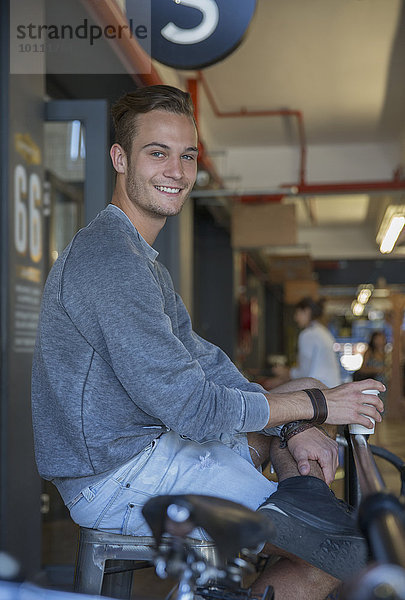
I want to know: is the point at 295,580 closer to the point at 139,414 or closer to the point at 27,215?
the point at 139,414

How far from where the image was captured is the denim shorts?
129cm

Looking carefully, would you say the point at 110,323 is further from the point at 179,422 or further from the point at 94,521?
the point at 94,521

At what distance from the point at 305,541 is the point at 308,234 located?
1169 cm

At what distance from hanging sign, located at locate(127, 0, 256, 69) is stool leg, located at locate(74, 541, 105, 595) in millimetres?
2013

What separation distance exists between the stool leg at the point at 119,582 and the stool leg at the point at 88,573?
0.05 meters

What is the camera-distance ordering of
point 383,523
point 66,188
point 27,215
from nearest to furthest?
point 383,523, point 27,215, point 66,188

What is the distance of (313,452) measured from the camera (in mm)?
1427

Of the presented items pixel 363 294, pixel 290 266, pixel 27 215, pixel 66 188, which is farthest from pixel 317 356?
pixel 363 294

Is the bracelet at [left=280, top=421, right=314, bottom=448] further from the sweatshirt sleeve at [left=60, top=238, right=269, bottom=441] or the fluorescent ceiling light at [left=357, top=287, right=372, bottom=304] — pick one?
the fluorescent ceiling light at [left=357, top=287, right=372, bottom=304]

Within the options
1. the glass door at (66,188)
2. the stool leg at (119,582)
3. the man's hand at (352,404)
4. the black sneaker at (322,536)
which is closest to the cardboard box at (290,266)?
the glass door at (66,188)

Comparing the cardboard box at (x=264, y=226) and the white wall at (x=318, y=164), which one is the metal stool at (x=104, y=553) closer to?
the cardboard box at (x=264, y=226)

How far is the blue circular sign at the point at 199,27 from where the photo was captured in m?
2.68

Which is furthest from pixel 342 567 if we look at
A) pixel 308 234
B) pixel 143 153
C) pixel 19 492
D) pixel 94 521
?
pixel 308 234

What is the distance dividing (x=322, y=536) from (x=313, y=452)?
0.93 ft
